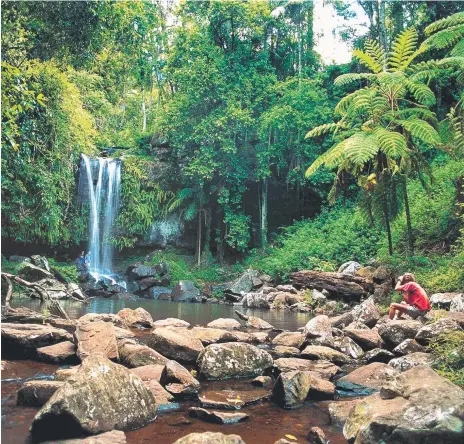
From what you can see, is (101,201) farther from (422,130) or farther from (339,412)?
(339,412)

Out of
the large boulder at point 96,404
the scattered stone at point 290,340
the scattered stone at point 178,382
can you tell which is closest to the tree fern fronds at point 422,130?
the scattered stone at point 290,340

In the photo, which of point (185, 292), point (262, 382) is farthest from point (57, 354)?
point (185, 292)

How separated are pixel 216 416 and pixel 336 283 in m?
9.80

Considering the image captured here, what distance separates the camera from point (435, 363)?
500cm

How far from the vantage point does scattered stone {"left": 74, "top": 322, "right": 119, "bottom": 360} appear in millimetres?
5547

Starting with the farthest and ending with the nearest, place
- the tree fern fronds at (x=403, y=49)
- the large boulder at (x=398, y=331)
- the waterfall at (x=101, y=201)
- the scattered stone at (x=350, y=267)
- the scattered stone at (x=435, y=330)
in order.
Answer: the waterfall at (x=101, y=201) < the scattered stone at (x=350, y=267) < the tree fern fronds at (x=403, y=49) < the large boulder at (x=398, y=331) < the scattered stone at (x=435, y=330)

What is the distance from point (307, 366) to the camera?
585 cm

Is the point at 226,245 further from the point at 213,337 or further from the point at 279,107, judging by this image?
the point at 213,337

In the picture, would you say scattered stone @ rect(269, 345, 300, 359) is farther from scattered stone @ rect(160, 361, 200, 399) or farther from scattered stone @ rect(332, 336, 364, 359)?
scattered stone @ rect(160, 361, 200, 399)

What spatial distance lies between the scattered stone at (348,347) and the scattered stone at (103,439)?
13.8 ft

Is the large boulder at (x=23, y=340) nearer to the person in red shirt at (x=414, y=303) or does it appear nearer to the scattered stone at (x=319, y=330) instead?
the scattered stone at (x=319, y=330)

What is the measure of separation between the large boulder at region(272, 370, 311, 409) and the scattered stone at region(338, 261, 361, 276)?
9936mm

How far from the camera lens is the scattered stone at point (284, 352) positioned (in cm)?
661

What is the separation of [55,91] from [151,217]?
8.12 metres
